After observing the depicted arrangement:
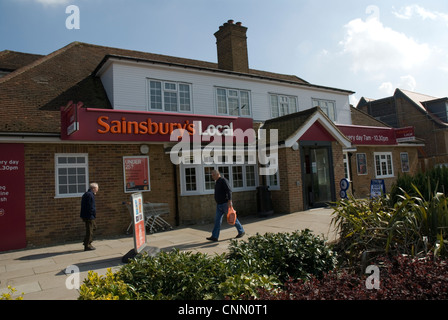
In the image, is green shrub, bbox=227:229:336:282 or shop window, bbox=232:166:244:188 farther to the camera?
shop window, bbox=232:166:244:188

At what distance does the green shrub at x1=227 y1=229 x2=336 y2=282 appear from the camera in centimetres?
418

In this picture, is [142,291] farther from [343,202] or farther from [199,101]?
[199,101]

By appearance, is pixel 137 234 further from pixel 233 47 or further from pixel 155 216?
pixel 233 47

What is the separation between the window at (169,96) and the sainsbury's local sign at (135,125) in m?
1.69

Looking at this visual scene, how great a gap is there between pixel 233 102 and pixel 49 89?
7.49 metres

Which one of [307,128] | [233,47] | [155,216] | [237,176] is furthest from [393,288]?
[233,47]

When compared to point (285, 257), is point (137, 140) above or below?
above

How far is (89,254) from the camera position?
25.7ft

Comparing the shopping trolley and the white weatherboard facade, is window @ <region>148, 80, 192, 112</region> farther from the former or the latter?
the shopping trolley

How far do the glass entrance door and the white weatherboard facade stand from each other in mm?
3123

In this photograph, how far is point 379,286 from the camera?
10.5 feet

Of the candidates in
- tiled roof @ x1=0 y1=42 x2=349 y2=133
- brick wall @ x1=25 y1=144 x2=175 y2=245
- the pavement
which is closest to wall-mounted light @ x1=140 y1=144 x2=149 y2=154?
brick wall @ x1=25 y1=144 x2=175 y2=245

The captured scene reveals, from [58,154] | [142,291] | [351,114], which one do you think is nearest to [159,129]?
[58,154]

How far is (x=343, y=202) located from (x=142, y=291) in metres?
4.13
